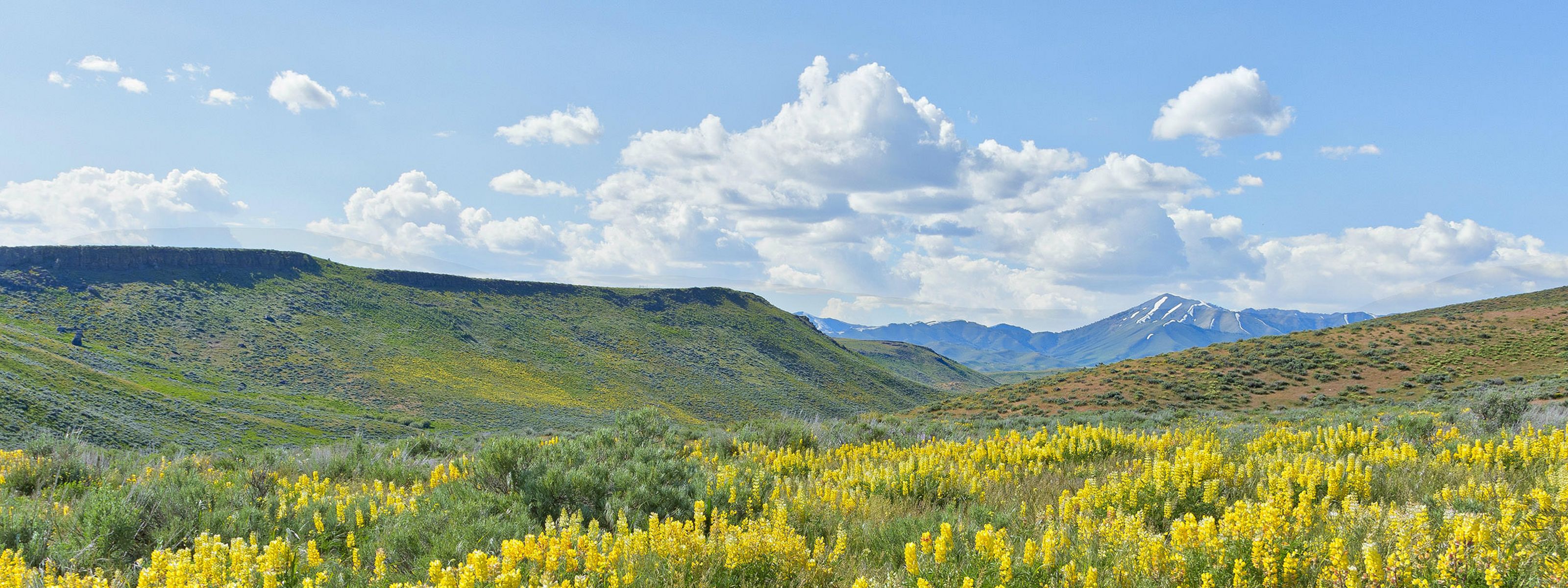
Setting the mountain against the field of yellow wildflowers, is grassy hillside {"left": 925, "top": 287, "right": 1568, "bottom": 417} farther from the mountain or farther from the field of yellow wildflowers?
the field of yellow wildflowers

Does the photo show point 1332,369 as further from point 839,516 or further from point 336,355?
point 336,355

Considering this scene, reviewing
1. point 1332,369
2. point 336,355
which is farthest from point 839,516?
point 336,355

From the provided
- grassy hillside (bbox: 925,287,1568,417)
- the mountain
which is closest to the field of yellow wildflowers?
the mountain

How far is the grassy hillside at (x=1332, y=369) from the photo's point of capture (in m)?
35.8

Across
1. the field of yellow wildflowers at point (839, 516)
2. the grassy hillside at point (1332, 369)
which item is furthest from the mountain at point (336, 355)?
the field of yellow wildflowers at point (839, 516)

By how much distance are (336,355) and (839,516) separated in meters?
78.7

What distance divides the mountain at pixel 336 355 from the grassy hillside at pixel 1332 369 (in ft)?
70.9

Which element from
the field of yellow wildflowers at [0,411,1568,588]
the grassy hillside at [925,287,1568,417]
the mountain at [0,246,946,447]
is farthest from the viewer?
the mountain at [0,246,946,447]

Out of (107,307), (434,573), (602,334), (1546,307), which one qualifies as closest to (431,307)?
(602,334)

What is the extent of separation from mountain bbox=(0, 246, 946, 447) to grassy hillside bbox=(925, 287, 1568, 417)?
70.9 ft

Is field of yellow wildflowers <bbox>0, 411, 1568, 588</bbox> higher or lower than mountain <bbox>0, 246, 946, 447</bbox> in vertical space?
higher

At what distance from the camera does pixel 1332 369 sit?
137 ft

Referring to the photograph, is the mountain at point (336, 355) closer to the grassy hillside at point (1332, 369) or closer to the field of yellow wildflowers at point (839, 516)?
the grassy hillside at point (1332, 369)

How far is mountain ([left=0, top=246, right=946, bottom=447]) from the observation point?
43.7 m
